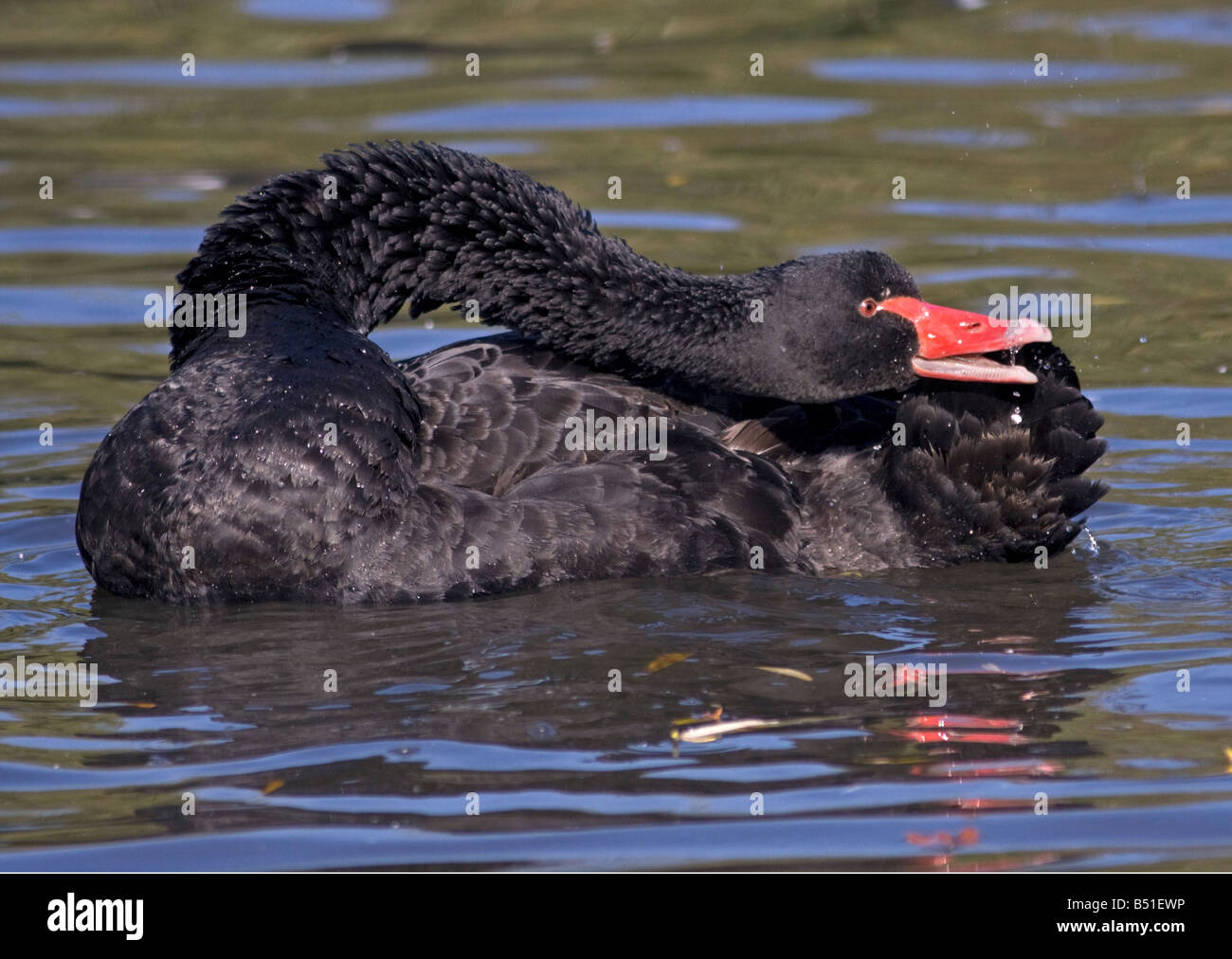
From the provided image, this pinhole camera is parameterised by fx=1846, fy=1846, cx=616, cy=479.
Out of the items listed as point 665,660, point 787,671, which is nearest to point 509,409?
point 665,660

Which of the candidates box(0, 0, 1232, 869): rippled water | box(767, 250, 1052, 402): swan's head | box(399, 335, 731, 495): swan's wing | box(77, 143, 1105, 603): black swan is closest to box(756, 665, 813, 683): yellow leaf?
box(0, 0, 1232, 869): rippled water

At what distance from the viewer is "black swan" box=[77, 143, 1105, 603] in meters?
8.56

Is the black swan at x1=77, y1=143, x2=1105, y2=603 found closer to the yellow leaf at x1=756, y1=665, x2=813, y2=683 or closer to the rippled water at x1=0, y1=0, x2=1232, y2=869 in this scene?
the rippled water at x1=0, y1=0, x2=1232, y2=869

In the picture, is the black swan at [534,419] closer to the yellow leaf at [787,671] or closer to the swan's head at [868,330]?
the swan's head at [868,330]

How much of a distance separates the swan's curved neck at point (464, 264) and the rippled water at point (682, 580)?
4.49 feet

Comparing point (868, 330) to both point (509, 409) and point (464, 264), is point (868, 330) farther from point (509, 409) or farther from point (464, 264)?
point (464, 264)

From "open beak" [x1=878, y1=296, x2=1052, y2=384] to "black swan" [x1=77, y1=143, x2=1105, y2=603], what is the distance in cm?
1

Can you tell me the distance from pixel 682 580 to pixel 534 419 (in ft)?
3.52

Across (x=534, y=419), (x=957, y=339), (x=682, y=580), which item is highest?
(x=957, y=339)

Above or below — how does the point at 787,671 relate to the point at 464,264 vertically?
below

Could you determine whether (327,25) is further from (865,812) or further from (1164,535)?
(865,812)

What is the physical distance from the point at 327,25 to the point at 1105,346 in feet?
34.2

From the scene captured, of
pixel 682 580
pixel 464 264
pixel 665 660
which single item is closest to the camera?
pixel 665 660

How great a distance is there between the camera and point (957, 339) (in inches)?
353
